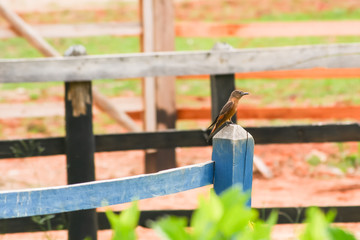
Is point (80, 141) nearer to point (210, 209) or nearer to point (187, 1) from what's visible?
point (210, 209)

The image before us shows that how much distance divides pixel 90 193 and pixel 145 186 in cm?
17

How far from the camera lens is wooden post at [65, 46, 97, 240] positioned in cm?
330

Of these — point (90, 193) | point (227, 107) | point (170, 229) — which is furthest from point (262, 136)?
point (170, 229)

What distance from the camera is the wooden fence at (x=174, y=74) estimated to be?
10.7 feet

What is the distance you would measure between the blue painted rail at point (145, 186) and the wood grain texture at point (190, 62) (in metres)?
1.53

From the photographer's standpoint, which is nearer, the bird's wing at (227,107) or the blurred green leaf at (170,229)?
the blurred green leaf at (170,229)

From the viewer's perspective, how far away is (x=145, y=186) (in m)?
1.80

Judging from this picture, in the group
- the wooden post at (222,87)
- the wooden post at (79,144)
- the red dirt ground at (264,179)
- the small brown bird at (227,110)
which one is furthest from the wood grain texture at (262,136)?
the small brown bird at (227,110)

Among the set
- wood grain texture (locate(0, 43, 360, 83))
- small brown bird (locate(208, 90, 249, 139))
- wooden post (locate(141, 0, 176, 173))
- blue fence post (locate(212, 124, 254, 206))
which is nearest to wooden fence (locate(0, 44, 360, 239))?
wood grain texture (locate(0, 43, 360, 83))

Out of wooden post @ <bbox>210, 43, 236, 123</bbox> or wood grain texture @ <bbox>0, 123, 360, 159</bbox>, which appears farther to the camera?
wood grain texture @ <bbox>0, 123, 360, 159</bbox>

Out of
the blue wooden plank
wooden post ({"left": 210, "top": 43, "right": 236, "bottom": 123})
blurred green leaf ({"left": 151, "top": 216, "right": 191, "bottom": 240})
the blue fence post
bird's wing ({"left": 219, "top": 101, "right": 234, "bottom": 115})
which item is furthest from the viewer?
wooden post ({"left": 210, "top": 43, "right": 236, "bottom": 123})

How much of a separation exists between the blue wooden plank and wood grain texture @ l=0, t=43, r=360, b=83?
61.5 inches

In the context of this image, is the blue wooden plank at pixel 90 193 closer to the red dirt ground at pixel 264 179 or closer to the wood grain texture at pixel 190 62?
the wood grain texture at pixel 190 62

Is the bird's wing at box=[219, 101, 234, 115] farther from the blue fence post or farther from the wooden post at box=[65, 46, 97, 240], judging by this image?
the wooden post at box=[65, 46, 97, 240]
